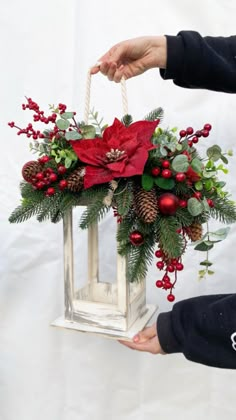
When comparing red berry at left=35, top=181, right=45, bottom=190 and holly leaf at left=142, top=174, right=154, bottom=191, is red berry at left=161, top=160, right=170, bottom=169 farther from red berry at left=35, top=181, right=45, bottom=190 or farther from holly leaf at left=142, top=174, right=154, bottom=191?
red berry at left=35, top=181, right=45, bottom=190

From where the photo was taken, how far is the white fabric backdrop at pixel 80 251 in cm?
93

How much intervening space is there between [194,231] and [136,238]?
102mm

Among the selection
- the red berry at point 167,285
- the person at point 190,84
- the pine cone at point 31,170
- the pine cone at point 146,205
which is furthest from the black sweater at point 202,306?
the pine cone at point 31,170

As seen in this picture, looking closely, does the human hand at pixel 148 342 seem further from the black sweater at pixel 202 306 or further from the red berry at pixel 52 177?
the red berry at pixel 52 177

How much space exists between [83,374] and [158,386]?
19 cm

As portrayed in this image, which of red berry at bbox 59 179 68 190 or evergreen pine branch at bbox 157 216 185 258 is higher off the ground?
red berry at bbox 59 179 68 190

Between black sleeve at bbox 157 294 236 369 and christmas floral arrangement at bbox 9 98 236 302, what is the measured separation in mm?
90

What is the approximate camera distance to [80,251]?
102 cm

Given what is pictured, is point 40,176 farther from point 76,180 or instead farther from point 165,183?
point 165,183

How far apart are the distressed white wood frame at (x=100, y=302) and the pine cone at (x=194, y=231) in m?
0.12

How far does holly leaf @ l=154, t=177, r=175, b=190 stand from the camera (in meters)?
0.61

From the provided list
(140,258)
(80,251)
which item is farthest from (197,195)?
(80,251)

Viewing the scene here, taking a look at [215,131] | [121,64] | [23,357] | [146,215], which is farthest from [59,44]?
[23,357]

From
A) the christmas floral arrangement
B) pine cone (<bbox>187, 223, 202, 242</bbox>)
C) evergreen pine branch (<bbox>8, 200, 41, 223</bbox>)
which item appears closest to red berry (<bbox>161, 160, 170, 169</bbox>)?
the christmas floral arrangement
